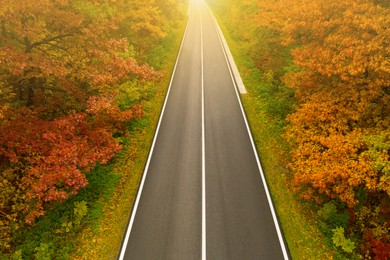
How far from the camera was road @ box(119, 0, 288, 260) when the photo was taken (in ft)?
35.4

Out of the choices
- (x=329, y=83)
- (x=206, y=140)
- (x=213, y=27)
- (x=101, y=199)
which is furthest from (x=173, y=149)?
(x=213, y=27)

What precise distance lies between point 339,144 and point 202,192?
714 centimetres

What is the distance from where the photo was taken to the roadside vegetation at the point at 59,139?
998 centimetres

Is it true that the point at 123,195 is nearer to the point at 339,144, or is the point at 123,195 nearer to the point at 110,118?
the point at 110,118

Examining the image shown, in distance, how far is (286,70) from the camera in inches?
867

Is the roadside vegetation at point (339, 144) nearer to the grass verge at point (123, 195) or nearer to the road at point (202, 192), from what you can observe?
the road at point (202, 192)

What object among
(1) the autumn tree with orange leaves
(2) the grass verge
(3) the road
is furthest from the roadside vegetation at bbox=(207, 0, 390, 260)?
(2) the grass verge

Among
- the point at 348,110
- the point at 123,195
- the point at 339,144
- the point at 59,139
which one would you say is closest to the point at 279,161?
the point at 339,144

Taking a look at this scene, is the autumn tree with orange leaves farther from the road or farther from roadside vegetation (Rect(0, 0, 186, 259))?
roadside vegetation (Rect(0, 0, 186, 259))

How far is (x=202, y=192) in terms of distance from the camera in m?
13.3

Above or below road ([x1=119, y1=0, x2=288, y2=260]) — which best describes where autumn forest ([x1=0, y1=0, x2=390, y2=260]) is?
above

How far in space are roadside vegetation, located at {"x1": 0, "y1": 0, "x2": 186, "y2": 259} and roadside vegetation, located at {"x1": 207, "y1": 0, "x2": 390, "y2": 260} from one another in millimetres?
8753

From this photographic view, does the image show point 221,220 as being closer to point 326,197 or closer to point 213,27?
point 326,197

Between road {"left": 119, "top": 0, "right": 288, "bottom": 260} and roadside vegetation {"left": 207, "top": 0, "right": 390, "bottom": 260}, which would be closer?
road {"left": 119, "top": 0, "right": 288, "bottom": 260}
